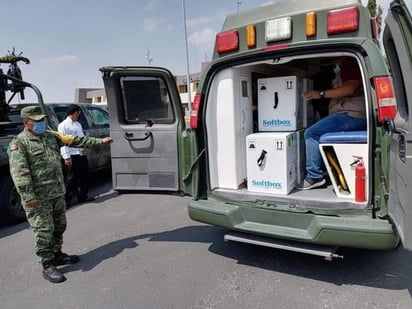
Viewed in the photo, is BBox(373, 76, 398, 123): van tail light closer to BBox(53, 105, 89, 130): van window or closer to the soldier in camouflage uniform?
the soldier in camouflage uniform

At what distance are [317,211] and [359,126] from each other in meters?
1.11

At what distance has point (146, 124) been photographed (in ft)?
12.4

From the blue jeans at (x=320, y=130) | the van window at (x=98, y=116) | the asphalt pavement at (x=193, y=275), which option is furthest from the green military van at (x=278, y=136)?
the van window at (x=98, y=116)

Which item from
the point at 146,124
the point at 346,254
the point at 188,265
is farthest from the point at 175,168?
the point at 346,254

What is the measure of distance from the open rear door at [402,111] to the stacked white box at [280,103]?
4.76 ft

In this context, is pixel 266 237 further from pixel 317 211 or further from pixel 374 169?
pixel 374 169

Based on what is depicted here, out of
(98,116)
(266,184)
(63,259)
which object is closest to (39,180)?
(63,259)

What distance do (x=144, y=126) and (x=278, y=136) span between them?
1428mm

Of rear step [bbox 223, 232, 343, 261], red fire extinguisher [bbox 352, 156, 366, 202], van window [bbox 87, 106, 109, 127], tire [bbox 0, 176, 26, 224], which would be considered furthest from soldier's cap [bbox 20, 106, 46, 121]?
van window [bbox 87, 106, 109, 127]

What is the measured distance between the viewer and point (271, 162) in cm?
346

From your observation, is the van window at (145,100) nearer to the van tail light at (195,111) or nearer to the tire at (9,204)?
the van tail light at (195,111)

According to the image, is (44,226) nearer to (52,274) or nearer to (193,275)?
(52,274)

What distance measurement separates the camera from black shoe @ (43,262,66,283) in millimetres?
3309

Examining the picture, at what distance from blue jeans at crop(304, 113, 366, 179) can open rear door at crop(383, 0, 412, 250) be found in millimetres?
1194
